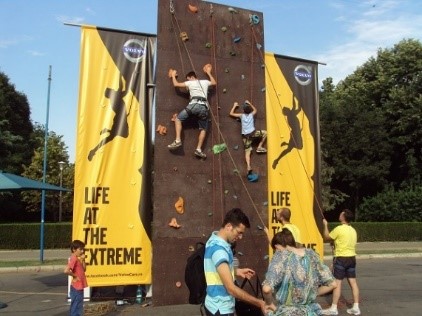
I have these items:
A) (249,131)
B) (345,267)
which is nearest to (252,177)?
(249,131)

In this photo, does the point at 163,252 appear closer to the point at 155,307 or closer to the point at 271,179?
the point at 155,307

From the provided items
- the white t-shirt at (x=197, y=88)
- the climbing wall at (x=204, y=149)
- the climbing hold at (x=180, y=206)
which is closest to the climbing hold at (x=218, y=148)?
the climbing wall at (x=204, y=149)

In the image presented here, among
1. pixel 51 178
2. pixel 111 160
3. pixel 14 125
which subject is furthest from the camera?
pixel 14 125

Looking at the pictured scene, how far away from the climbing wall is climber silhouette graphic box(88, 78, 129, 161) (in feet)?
2.90

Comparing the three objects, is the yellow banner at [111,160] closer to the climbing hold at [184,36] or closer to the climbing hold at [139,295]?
the climbing hold at [139,295]

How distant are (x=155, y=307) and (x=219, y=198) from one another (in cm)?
232

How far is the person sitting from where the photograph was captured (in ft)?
15.3

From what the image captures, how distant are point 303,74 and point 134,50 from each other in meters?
4.16

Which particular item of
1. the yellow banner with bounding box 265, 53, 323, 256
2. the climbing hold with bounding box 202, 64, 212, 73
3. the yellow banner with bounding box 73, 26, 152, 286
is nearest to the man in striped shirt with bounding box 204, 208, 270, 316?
the yellow banner with bounding box 73, 26, 152, 286

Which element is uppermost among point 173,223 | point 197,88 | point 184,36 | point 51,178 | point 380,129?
point 380,129

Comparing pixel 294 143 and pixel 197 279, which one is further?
pixel 294 143

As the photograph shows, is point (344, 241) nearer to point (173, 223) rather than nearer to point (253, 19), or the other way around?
point (173, 223)

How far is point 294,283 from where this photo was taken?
467 cm

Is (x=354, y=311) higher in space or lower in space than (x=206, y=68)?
lower
